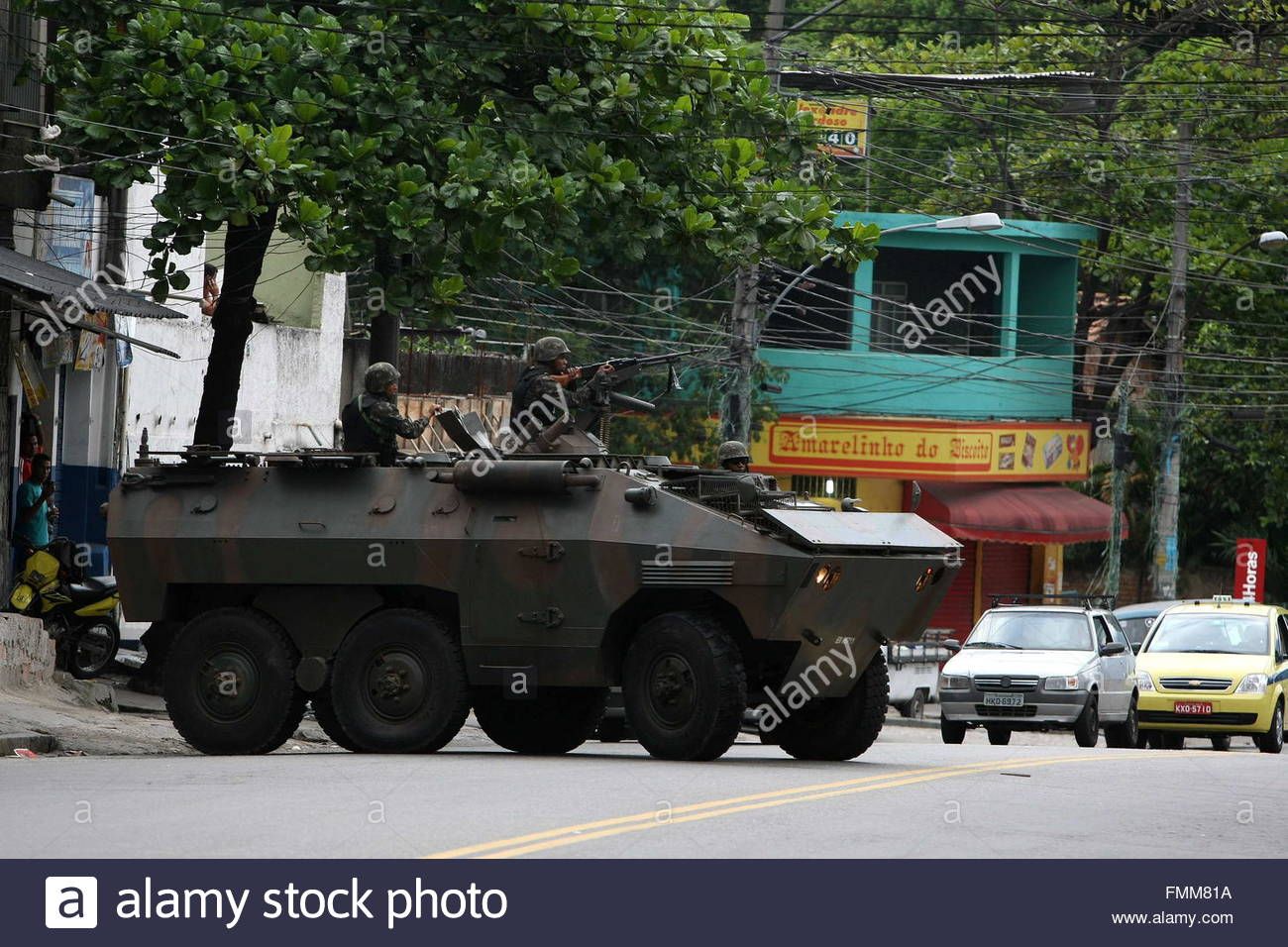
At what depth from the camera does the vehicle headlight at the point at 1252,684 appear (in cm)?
2217

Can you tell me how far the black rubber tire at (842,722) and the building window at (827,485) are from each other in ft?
70.9

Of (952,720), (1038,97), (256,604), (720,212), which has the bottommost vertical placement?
(952,720)

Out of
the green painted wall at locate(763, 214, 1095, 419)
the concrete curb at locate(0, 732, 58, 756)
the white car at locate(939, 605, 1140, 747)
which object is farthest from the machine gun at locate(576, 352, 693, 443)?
the green painted wall at locate(763, 214, 1095, 419)

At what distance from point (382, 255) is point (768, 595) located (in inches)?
199

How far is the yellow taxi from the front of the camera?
22234mm

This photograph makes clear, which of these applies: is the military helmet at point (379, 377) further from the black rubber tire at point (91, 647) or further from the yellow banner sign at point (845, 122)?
the yellow banner sign at point (845, 122)

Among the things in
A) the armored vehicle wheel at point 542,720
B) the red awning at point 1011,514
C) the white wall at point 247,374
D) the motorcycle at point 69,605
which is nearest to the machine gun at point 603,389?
the armored vehicle wheel at point 542,720

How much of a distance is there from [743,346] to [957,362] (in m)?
12.2

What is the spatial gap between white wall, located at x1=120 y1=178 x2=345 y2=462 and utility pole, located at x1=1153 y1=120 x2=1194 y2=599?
12814mm

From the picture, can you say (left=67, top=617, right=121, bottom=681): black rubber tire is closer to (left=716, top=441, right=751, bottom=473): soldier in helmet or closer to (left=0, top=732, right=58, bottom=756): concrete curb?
(left=0, top=732, right=58, bottom=756): concrete curb

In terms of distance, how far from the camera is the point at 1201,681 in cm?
2242

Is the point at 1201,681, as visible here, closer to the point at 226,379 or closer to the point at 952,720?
the point at 952,720

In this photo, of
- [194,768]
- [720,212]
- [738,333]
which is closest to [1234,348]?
[738,333]

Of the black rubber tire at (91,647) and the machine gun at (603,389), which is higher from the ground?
the machine gun at (603,389)
